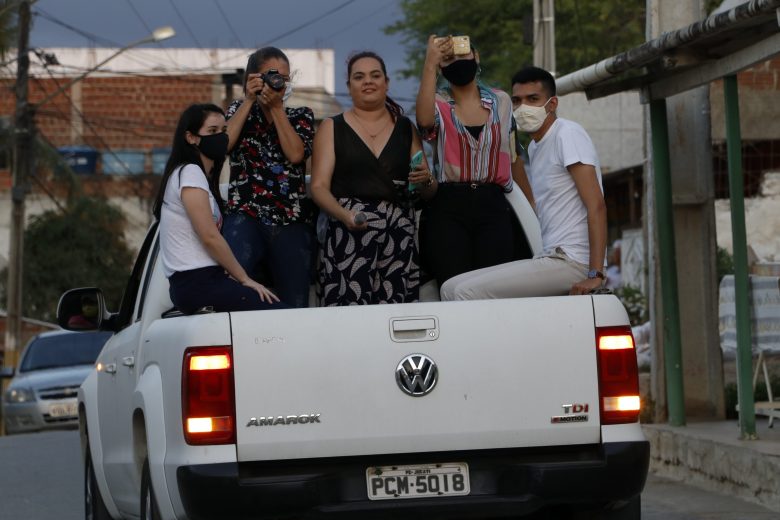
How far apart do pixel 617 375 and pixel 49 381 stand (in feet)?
52.6

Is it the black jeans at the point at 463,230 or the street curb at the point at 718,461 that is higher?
the black jeans at the point at 463,230

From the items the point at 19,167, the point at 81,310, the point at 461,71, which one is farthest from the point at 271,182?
the point at 19,167

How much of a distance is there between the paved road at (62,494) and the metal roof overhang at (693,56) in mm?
2618

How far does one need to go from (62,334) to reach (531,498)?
668 inches

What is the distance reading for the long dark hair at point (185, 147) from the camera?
22.1ft

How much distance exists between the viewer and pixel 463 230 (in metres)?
7.16

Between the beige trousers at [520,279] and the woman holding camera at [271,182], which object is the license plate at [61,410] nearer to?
the woman holding camera at [271,182]

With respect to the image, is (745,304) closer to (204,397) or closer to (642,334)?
(204,397)

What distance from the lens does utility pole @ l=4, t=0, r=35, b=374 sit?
3195cm

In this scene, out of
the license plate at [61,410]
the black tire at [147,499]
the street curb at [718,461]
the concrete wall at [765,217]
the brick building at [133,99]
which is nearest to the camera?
the black tire at [147,499]

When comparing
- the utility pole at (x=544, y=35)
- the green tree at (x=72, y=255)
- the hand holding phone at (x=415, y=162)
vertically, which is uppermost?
the utility pole at (x=544, y=35)

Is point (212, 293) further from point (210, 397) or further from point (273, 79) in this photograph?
point (273, 79)

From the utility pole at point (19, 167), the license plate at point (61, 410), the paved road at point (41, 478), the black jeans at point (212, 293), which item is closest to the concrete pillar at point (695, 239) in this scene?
the paved road at point (41, 478)

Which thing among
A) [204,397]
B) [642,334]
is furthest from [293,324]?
[642,334]
